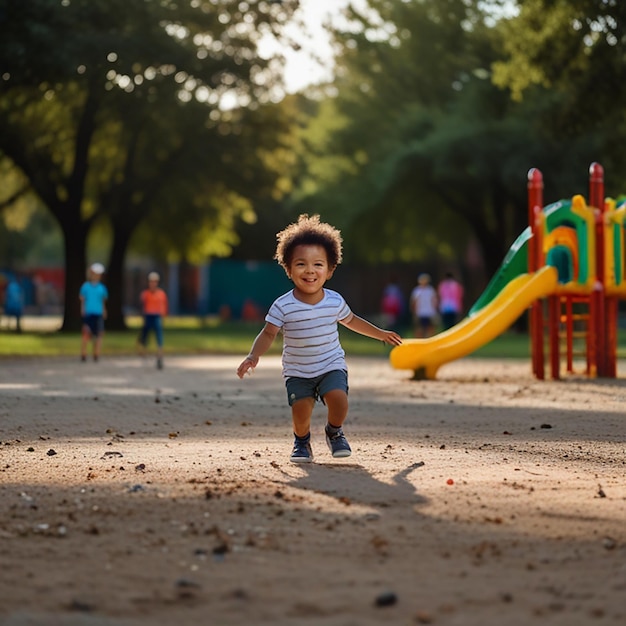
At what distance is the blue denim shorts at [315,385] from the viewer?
9023mm

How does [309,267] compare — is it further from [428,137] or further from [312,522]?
[428,137]

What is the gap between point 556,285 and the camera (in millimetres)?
18562

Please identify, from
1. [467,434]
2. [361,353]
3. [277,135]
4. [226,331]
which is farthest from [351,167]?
[467,434]

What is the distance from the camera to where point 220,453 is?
9508 mm

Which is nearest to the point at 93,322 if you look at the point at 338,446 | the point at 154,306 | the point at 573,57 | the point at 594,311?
the point at 154,306

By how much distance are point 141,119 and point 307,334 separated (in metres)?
30.3

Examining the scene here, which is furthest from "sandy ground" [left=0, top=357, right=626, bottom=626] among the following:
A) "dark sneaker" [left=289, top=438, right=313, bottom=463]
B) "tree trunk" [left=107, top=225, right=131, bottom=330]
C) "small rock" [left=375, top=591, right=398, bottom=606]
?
"tree trunk" [left=107, top=225, right=131, bottom=330]

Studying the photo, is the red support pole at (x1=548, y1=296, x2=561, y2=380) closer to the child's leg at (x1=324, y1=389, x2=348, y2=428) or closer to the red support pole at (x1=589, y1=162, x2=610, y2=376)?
the red support pole at (x1=589, y1=162, x2=610, y2=376)

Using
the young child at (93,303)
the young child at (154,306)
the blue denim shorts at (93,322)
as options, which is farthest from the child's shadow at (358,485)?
the blue denim shorts at (93,322)

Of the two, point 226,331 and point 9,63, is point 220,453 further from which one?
point 226,331

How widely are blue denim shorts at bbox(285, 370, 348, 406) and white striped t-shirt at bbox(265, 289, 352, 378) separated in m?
0.04

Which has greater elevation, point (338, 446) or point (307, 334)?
point (307, 334)

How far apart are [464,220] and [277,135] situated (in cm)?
801

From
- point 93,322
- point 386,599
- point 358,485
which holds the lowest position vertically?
point 386,599
